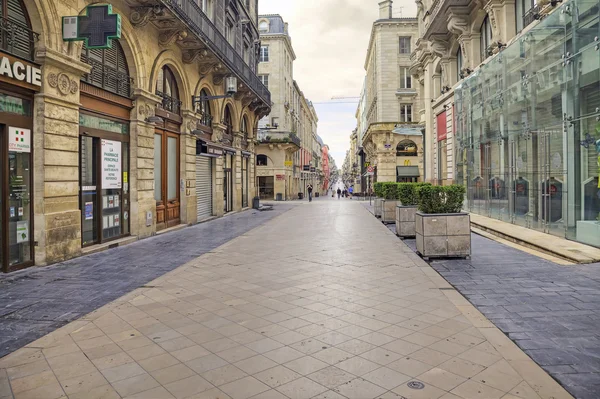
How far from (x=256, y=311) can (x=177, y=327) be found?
1.00 metres

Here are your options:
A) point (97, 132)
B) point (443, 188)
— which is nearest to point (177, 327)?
point (443, 188)

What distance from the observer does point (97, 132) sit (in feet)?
34.8

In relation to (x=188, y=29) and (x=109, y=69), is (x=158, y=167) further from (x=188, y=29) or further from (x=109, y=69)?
(x=188, y=29)

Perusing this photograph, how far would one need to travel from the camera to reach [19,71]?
774 centimetres

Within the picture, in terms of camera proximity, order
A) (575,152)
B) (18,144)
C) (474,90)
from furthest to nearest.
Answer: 1. (474,90)
2. (575,152)
3. (18,144)

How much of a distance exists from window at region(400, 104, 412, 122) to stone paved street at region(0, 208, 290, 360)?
115 feet

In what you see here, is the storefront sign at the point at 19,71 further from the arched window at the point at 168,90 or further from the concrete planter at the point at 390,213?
the concrete planter at the point at 390,213

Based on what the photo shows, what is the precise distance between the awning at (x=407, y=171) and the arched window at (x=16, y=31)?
36.7m

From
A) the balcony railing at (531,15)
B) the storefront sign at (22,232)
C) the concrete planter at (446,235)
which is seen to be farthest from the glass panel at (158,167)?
the balcony railing at (531,15)

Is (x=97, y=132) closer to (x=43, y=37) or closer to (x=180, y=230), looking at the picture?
(x=43, y=37)

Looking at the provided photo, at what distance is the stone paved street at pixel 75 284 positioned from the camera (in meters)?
4.97

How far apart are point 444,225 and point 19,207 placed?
825 centimetres

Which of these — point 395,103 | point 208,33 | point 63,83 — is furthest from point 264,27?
point 63,83

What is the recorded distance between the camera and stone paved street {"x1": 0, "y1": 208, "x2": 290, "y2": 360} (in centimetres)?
497
